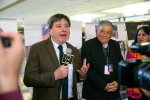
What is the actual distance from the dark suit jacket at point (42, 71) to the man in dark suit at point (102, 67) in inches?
18.7

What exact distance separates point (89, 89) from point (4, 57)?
2.21m

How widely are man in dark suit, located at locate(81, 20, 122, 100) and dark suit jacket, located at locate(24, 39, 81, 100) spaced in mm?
474

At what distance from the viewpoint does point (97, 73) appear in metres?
2.62

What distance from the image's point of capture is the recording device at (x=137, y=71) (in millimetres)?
876

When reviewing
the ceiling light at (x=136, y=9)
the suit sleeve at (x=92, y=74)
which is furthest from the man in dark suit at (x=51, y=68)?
the ceiling light at (x=136, y=9)

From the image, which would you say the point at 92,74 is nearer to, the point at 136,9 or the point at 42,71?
the point at 42,71

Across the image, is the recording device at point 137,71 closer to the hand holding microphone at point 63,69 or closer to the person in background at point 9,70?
the person in background at point 9,70

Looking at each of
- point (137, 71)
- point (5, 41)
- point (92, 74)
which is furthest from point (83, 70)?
point (5, 41)

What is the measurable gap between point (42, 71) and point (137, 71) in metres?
1.31

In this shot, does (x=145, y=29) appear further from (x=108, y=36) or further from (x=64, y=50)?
(x=64, y=50)

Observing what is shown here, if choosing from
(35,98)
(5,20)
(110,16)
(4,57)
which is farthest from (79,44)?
(110,16)

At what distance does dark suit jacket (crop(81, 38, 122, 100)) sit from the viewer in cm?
258

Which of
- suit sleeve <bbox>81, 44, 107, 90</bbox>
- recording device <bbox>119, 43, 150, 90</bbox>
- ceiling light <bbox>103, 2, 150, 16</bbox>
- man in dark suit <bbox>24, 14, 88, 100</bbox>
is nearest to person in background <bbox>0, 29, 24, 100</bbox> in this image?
recording device <bbox>119, 43, 150, 90</bbox>

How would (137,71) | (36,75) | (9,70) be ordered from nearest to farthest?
(9,70) < (137,71) < (36,75)
